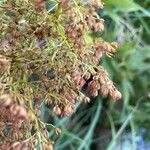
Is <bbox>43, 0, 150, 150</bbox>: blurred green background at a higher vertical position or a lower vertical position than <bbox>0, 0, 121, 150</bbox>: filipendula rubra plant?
lower

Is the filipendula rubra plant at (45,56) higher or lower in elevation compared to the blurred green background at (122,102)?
higher

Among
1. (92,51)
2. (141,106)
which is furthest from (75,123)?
(92,51)

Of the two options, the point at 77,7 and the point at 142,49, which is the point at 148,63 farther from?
the point at 77,7

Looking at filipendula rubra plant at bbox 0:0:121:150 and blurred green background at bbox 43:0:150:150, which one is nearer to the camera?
filipendula rubra plant at bbox 0:0:121:150

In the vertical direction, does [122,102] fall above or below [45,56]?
below

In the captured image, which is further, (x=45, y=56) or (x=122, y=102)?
(x=122, y=102)
